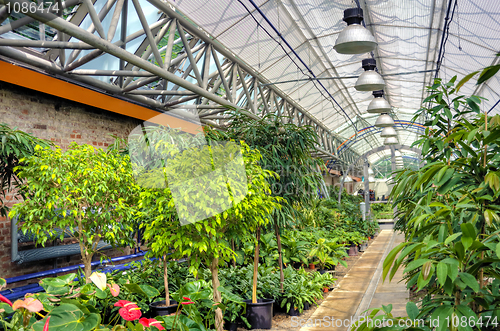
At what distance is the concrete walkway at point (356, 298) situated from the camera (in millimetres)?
4043

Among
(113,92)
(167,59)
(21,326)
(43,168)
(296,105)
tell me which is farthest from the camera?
(296,105)

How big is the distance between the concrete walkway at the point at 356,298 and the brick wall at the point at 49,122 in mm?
2393

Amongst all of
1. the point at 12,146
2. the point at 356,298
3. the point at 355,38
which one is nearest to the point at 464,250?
the point at 355,38

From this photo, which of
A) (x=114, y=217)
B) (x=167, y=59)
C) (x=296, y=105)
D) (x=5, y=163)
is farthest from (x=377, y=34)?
(x=5, y=163)

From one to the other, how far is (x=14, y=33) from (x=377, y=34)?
22.0 feet

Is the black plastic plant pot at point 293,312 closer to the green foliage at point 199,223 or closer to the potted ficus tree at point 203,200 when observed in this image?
the potted ficus tree at point 203,200

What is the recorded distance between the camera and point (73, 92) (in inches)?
213

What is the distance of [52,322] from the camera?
1714 millimetres

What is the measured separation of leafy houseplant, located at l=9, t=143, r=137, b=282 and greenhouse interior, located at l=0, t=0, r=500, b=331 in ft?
0.07

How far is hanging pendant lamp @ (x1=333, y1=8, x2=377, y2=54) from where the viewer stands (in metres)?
3.72

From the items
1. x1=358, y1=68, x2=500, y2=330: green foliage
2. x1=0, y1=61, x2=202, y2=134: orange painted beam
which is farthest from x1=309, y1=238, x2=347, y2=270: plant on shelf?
x1=358, y1=68, x2=500, y2=330: green foliage

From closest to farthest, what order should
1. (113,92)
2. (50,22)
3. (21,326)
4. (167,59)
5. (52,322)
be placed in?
1. (52,322)
2. (21,326)
3. (50,22)
4. (167,59)
5. (113,92)

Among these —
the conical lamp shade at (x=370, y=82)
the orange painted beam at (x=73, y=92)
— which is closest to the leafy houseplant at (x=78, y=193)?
the orange painted beam at (x=73, y=92)

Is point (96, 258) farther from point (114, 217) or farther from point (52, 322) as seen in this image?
point (52, 322)
